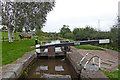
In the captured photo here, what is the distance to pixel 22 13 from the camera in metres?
10.2

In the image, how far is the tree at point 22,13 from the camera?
965 cm

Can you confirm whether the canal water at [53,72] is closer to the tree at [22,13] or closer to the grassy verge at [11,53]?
the grassy verge at [11,53]

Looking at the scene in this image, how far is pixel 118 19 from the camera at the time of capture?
258 inches

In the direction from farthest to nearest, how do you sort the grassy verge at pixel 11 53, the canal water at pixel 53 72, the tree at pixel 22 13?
1. the tree at pixel 22 13
2. the grassy verge at pixel 11 53
3. the canal water at pixel 53 72

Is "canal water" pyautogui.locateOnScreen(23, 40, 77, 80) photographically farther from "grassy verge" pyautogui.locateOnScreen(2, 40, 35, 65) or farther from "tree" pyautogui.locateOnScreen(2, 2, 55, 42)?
"tree" pyautogui.locateOnScreen(2, 2, 55, 42)

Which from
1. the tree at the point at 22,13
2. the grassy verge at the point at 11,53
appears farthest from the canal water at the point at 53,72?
the tree at the point at 22,13

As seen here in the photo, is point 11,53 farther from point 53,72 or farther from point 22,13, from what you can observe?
point 22,13

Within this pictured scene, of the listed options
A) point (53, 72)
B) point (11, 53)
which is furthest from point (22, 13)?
point (53, 72)

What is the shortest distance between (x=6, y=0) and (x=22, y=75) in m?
9.48

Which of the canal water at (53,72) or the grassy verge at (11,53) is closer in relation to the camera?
the canal water at (53,72)

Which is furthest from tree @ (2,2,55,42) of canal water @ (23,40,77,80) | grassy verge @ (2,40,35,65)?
canal water @ (23,40,77,80)

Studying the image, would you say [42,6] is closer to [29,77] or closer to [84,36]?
[84,36]

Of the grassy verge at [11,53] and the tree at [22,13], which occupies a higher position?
the tree at [22,13]

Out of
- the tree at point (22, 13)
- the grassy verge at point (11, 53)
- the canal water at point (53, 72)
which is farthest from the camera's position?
the tree at point (22, 13)
